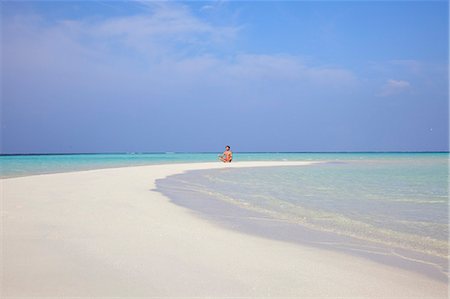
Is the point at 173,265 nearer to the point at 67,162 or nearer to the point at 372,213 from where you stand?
the point at 372,213

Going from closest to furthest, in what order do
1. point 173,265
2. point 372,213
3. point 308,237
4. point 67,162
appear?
point 173,265 < point 308,237 < point 372,213 < point 67,162

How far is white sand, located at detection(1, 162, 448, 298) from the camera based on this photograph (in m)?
3.56

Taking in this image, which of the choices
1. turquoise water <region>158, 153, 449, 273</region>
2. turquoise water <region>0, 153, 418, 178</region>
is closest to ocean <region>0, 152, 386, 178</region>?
turquoise water <region>0, 153, 418, 178</region>

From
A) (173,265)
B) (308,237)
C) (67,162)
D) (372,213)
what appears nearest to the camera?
(173,265)

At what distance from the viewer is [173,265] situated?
4270mm

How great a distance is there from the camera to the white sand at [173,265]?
11.7 ft

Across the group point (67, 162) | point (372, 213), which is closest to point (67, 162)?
point (67, 162)

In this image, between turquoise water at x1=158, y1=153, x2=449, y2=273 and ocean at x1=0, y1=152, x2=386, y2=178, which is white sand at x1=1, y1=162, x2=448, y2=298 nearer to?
turquoise water at x1=158, y1=153, x2=449, y2=273

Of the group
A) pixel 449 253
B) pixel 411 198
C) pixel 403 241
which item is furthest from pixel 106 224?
pixel 411 198

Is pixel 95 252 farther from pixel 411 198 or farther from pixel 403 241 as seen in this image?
pixel 411 198

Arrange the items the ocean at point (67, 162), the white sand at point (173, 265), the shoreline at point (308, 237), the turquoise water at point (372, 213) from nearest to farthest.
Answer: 1. the white sand at point (173, 265)
2. the shoreline at point (308, 237)
3. the turquoise water at point (372, 213)
4. the ocean at point (67, 162)

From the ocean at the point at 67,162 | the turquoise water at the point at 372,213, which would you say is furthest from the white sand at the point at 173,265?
the ocean at the point at 67,162

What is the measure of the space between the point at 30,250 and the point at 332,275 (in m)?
3.79

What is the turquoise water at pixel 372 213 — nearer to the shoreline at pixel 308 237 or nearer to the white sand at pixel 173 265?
the shoreline at pixel 308 237
